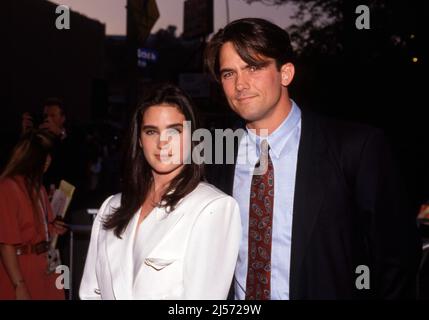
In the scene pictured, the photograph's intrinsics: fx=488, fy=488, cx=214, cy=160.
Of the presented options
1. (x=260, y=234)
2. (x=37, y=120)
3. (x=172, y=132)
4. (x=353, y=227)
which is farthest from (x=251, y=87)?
(x=37, y=120)

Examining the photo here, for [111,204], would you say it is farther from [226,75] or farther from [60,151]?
[60,151]

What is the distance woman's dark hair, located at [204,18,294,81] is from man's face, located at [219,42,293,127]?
35mm

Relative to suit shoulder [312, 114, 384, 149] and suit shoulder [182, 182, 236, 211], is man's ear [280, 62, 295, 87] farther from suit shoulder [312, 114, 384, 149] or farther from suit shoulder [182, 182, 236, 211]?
suit shoulder [182, 182, 236, 211]

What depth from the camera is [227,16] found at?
27938 mm

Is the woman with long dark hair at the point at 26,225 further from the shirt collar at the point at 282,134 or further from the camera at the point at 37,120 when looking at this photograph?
the shirt collar at the point at 282,134

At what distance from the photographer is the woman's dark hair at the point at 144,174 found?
2.37 m

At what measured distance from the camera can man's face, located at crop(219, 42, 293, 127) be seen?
2547mm

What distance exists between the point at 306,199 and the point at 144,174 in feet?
2.85

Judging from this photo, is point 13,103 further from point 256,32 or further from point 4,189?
point 256,32

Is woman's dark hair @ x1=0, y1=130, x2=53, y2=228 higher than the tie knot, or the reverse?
the tie knot

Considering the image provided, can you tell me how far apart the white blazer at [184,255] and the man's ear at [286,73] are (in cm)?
79

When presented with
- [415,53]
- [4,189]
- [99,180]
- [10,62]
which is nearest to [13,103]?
[10,62]

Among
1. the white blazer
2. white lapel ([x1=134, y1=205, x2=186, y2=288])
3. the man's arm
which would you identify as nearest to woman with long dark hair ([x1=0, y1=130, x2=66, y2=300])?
the white blazer

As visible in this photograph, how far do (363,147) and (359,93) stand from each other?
13.1 meters
